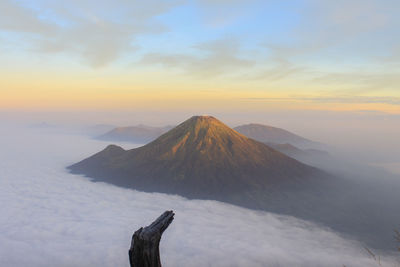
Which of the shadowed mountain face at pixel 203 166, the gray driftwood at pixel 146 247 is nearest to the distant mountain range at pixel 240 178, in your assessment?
the shadowed mountain face at pixel 203 166

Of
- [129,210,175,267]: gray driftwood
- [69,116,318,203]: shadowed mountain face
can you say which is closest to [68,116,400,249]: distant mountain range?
[69,116,318,203]: shadowed mountain face

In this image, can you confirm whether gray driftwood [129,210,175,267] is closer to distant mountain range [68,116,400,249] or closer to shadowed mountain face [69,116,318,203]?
distant mountain range [68,116,400,249]

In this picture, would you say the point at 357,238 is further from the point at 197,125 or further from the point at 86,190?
the point at 86,190

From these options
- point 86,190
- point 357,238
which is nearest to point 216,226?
point 357,238

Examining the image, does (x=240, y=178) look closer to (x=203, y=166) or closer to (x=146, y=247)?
(x=203, y=166)

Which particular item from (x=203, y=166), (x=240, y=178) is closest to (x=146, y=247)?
(x=240, y=178)

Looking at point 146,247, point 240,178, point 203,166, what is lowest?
point 240,178

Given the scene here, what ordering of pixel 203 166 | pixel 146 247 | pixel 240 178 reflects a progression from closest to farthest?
1. pixel 146 247
2. pixel 240 178
3. pixel 203 166

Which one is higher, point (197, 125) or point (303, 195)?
point (197, 125)
